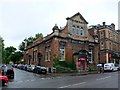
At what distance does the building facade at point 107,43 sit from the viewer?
215 feet

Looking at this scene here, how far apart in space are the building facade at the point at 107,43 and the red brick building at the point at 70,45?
13.5m

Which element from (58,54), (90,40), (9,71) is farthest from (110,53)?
(9,71)

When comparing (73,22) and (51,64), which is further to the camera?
(73,22)

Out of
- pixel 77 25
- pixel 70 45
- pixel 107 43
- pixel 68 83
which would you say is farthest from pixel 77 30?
pixel 68 83

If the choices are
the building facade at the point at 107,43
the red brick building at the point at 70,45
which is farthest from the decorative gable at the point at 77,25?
the building facade at the point at 107,43

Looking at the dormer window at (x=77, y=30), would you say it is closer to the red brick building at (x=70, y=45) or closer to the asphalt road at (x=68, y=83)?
the red brick building at (x=70, y=45)

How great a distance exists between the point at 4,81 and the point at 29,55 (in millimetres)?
43749

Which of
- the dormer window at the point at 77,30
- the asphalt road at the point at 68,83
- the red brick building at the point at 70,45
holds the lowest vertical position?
the asphalt road at the point at 68,83

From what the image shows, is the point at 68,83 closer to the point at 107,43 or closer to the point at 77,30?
the point at 77,30

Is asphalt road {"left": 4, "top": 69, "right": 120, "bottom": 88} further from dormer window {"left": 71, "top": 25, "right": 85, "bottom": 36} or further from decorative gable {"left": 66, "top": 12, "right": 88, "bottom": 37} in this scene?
dormer window {"left": 71, "top": 25, "right": 85, "bottom": 36}

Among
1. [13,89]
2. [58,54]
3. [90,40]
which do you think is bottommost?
[13,89]

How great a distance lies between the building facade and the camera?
215 ft

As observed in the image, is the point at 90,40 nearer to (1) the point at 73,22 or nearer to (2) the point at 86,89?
(1) the point at 73,22

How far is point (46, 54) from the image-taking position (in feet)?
159
